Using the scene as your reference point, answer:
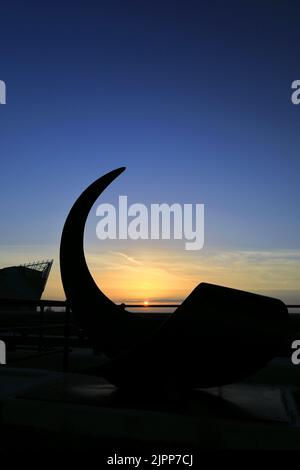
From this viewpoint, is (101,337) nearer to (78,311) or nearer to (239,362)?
(78,311)

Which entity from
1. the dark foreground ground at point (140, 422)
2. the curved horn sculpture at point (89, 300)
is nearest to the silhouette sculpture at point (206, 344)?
the dark foreground ground at point (140, 422)

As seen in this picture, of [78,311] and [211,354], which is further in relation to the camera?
[78,311]

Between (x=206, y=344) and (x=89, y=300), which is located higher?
(x=89, y=300)

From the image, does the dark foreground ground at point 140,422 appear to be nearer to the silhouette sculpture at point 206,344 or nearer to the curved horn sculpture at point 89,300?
the silhouette sculpture at point 206,344

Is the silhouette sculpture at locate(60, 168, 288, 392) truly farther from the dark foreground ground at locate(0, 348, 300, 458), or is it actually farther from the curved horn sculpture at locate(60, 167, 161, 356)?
the curved horn sculpture at locate(60, 167, 161, 356)

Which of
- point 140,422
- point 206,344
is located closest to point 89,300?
point 206,344

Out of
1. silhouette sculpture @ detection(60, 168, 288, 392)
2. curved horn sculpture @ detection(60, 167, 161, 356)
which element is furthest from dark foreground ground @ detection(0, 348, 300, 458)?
curved horn sculpture @ detection(60, 167, 161, 356)

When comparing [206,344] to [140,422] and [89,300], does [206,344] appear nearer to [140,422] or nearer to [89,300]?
[140,422]

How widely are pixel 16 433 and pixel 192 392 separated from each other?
1.91 metres

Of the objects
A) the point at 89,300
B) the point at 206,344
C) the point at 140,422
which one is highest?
the point at 89,300

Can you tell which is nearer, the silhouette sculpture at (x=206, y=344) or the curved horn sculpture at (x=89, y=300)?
the silhouette sculpture at (x=206, y=344)

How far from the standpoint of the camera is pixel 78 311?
5164mm
